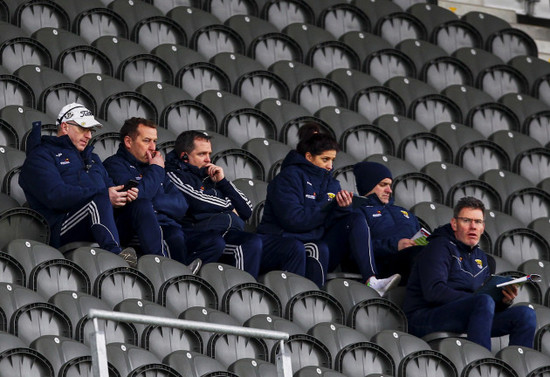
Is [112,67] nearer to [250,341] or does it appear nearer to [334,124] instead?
[334,124]

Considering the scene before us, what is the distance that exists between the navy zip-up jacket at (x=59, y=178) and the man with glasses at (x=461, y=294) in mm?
1686

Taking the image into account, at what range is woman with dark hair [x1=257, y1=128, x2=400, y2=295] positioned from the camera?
8555mm

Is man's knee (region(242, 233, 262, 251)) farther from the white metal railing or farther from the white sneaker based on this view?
the white metal railing

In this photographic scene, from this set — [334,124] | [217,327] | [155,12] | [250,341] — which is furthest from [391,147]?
[217,327]

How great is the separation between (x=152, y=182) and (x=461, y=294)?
1.67 meters

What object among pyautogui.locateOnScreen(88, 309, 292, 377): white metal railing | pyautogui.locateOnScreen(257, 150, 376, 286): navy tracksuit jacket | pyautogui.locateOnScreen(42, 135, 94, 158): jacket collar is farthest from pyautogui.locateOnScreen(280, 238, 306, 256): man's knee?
pyautogui.locateOnScreen(88, 309, 292, 377): white metal railing

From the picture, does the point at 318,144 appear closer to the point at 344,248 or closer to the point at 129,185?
the point at 344,248

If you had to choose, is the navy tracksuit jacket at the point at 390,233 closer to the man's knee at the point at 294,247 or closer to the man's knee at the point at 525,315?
the man's knee at the point at 294,247

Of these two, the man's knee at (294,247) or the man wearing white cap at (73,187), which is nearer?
the man wearing white cap at (73,187)

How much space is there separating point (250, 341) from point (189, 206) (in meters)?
0.99

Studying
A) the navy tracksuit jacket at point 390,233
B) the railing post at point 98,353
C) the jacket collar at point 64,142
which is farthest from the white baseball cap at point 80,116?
the railing post at point 98,353

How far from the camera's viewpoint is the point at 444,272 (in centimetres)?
837

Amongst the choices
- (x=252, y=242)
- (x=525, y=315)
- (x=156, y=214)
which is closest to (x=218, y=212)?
(x=252, y=242)

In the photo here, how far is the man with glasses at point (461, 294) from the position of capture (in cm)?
827
